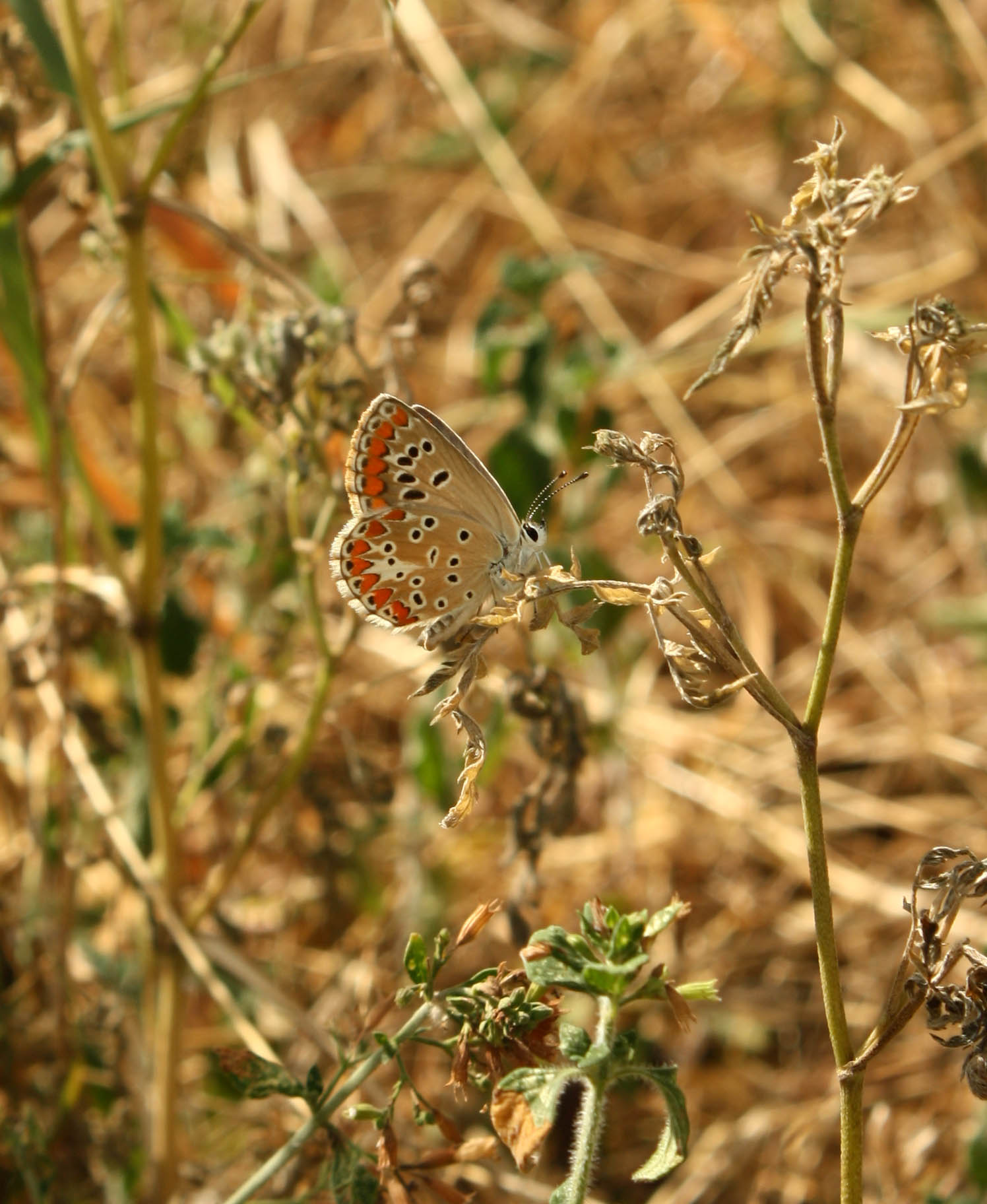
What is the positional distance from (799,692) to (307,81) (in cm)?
369

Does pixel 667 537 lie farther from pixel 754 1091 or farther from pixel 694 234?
pixel 694 234

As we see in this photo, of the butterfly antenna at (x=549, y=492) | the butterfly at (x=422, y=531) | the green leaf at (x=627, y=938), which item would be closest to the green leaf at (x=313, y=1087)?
the green leaf at (x=627, y=938)

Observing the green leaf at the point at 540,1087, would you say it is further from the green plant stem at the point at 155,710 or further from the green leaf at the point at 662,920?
the green plant stem at the point at 155,710

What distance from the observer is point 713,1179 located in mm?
2471

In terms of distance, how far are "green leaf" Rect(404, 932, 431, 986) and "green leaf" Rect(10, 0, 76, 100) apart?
160cm

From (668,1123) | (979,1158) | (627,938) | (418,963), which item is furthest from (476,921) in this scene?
(979,1158)

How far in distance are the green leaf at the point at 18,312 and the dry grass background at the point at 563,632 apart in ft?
0.45

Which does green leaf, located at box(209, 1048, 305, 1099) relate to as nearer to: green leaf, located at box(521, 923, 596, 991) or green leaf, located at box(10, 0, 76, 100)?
green leaf, located at box(521, 923, 596, 991)

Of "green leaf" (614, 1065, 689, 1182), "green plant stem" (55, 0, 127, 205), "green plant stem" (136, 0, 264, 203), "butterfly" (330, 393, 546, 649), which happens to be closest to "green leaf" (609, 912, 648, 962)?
"green leaf" (614, 1065, 689, 1182)

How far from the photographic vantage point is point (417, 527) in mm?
1815

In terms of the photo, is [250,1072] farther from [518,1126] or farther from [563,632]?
[563,632]

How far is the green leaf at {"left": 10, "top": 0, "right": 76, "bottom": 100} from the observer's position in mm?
2100

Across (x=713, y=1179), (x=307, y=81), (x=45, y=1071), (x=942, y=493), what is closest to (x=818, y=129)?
(x=942, y=493)

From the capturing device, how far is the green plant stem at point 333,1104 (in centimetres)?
135
